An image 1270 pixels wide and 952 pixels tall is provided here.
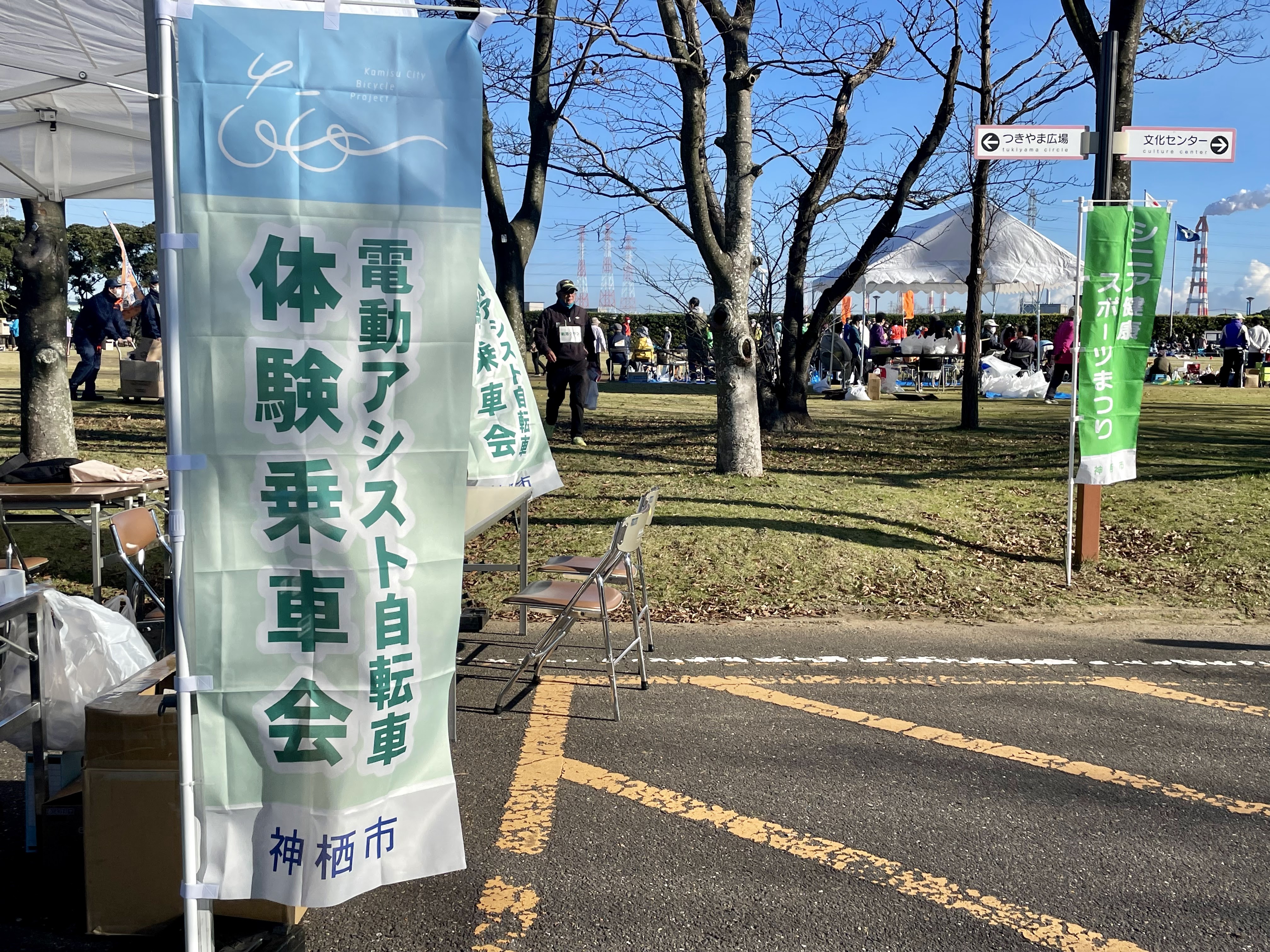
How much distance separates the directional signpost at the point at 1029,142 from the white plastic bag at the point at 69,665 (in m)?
5.73

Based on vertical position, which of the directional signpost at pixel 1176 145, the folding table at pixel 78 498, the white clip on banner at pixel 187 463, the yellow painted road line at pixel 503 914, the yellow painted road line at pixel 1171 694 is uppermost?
the directional signpost at pixel 1176 145

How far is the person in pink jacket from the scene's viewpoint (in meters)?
18.1

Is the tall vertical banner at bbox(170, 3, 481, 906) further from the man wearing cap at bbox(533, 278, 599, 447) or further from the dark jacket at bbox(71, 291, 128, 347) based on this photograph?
the dark jacket at bbox(71, 291, 128, 347)

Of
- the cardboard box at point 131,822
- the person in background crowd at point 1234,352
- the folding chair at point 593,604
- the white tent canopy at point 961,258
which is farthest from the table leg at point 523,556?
the person in background crowd at point 1234,352

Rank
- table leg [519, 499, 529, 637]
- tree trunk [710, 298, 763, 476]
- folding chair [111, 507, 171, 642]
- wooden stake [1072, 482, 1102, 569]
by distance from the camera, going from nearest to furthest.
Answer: folding chair [111, 507, 171, 642], table leg [519, 499, 529, 637], wooden stake [1072, 482, 1102, 569], tree trunk [710, 298, 763, 476]

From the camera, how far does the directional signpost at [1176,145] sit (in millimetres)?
7082

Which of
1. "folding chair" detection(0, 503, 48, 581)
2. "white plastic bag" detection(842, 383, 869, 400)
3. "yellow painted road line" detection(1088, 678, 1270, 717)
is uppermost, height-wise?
"white plastic bag" detection(842, 383, 869, 400)

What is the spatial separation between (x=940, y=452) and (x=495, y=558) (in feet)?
21.7

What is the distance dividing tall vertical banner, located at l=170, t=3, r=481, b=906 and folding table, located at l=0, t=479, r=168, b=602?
10.5 feet

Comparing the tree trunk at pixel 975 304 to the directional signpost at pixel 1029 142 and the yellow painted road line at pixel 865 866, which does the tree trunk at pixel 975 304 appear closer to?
the directional signpost at pixel 1029 142

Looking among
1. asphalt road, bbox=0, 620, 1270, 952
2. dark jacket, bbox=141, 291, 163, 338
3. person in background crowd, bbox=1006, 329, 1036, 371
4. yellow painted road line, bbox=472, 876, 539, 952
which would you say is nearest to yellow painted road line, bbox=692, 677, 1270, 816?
asphalt road, bbox=0, 620, 1270, 952

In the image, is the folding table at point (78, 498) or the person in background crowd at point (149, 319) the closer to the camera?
the folding table at point (78, 498)

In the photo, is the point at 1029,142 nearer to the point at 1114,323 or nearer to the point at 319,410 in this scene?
the point at 1114,323

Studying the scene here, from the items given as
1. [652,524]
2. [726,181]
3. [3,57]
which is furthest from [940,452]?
[3,57]
